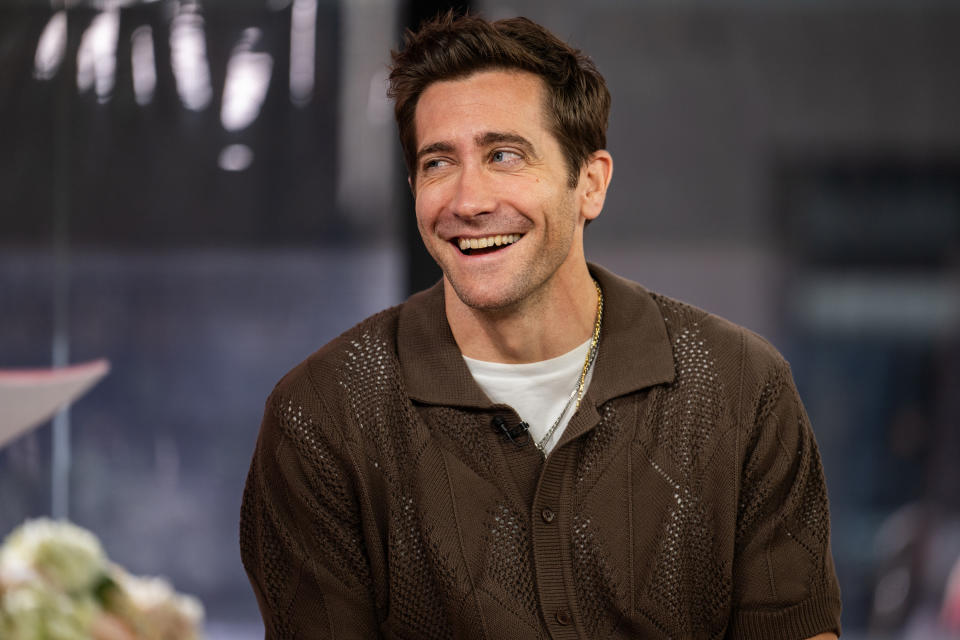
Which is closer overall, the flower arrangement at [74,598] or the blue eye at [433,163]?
the flower arrangement at [74,598]

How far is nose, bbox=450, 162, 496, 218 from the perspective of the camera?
149 centimetres

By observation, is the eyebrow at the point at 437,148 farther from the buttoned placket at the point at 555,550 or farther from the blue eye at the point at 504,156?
the buttoned placket at the point at 555,550

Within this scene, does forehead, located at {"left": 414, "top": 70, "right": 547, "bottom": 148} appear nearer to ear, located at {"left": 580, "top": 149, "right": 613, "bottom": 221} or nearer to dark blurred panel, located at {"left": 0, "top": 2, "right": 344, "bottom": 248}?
ear, located at {"left": 580, "top": 149, "right": 613, "bottom": 221}

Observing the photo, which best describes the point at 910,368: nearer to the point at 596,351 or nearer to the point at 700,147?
the point at 700,147

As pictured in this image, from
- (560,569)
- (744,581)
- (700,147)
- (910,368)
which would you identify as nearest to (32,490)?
(560,569)

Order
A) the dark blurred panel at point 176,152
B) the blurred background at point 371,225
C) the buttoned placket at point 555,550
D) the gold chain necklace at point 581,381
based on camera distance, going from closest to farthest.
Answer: the buttoned placket at point 555,550 → the gold chain necklace at point 581,381 → the dark blurred panel at point 176,152 → the blurred background at point 371,225

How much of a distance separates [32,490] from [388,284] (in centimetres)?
111

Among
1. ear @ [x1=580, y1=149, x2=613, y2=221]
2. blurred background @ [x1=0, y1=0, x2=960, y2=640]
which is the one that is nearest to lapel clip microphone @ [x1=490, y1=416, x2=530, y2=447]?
ear @ [x1=580, y1=149, x2=613, y2=221]

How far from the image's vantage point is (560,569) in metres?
1.47

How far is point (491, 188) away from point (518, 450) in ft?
1.26

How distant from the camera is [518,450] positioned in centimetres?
153

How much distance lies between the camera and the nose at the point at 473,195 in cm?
149

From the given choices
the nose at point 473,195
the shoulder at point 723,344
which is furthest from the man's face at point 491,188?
the shoulder at point 723,344

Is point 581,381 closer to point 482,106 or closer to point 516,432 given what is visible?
point 516,432
